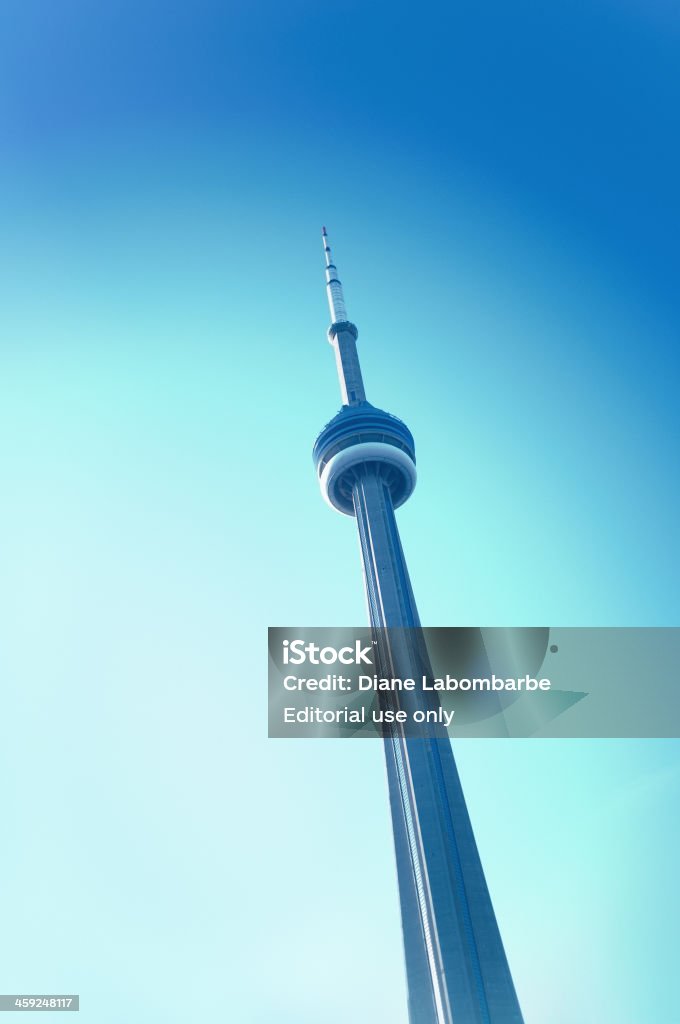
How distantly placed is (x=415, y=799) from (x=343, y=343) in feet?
195

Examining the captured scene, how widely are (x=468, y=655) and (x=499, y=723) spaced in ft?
51.5

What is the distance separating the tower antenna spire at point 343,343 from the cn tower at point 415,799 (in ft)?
13.0

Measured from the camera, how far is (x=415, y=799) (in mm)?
58719

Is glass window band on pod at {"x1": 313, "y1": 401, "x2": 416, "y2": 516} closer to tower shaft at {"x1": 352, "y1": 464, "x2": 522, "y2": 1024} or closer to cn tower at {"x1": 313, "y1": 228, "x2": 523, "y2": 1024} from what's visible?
cn tower at {"x1": 313, "y1": 228, "x2": 523, "y2": 1024}

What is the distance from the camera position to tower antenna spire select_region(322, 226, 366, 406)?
9019cm

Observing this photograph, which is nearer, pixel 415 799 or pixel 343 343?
pixel 415 799

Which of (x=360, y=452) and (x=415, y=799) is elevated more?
(x=360, y=452)

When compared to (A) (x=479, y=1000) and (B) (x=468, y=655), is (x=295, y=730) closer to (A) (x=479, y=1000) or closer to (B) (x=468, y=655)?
(B) (x=468, y=655)

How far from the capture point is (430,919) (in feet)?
176

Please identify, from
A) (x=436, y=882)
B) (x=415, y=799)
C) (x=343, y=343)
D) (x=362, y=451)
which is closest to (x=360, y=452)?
(x=362, y=451)

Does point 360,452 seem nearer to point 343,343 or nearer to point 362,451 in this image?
point 362,451

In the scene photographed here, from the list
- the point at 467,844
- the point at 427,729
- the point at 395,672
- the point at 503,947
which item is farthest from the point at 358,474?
the point at 503,947

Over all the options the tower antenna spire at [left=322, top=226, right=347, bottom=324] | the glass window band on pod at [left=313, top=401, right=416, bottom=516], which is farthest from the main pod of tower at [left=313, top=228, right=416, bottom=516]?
the tower antenna spire at [left=322, top=226, right=347, bottom=324]

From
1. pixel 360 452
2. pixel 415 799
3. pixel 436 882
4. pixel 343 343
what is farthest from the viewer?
pixel 343 343
